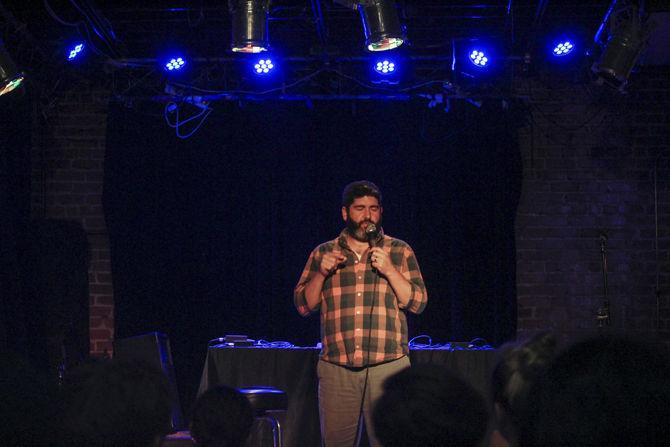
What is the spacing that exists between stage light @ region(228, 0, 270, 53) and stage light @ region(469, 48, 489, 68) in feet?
6.43

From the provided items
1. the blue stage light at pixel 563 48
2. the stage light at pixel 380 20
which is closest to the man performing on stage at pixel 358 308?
the stage light at pixel 380 20

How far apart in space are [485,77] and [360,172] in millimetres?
1321

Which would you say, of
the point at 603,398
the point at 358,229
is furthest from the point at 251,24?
the point at 603,398

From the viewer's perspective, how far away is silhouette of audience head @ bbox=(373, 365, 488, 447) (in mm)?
1312

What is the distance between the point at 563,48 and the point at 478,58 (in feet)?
2.15

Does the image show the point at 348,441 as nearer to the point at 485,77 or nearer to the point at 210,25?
the point at 485,77

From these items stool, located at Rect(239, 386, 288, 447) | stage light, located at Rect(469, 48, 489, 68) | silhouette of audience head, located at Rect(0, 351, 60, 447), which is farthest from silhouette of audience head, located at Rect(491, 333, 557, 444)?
stage light, located at Rect(469, 48, 489, 68)

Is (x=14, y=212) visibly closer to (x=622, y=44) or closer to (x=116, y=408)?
(x=622, y=44)

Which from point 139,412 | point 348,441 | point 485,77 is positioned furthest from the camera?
point 485,77

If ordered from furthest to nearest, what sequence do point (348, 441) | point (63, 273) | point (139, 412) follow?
point (63, 273) → point (348, 441) → point (139, 412)

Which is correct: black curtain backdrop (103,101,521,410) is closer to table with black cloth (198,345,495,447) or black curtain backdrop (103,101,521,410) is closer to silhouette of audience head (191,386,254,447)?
table with black cloth (198,345,495,447)

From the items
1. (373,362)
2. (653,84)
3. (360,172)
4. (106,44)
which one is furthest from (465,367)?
(106,44)

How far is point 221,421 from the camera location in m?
2.85

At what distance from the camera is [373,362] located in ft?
14.0
